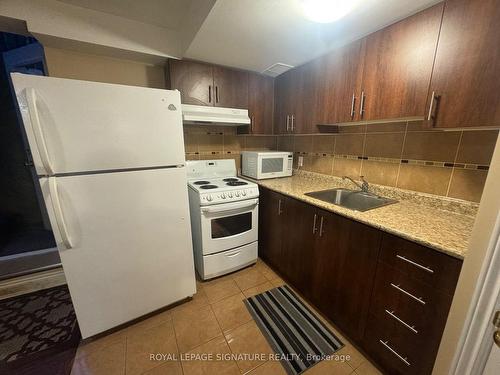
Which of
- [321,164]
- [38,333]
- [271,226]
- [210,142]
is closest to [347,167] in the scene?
[321,164]

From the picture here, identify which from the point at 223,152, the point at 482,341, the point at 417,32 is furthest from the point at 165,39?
the point at 482,341

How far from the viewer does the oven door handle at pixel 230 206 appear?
1772mm

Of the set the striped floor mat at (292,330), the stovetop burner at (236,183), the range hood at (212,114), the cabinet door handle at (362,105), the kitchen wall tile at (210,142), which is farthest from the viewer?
the kitchen wall tile at (210,142)

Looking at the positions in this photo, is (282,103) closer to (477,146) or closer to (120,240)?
(477,146)

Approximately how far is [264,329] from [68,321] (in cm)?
152

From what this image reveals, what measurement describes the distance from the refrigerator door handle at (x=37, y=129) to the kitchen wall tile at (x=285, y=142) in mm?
2332

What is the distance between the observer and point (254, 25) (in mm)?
1403

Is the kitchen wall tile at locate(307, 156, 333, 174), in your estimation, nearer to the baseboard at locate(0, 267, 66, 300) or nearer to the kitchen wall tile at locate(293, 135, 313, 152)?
the kitchen wall tile at locate(293, 135, 313, 152)

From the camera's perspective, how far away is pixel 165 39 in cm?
189

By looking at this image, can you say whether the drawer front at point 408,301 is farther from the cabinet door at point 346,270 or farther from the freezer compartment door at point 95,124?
the freezer compartment door at point 95,124

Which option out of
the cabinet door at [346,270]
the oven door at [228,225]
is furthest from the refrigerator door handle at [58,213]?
the cabinet door at [346,270]

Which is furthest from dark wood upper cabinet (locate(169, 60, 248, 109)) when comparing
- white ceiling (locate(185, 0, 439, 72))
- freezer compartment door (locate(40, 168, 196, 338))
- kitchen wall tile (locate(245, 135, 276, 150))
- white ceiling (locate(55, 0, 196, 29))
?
freezer compartment door (locate(40, 168, 196, 338))

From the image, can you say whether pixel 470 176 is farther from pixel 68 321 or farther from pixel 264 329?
pixel 68 321

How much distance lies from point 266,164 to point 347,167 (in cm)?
84
